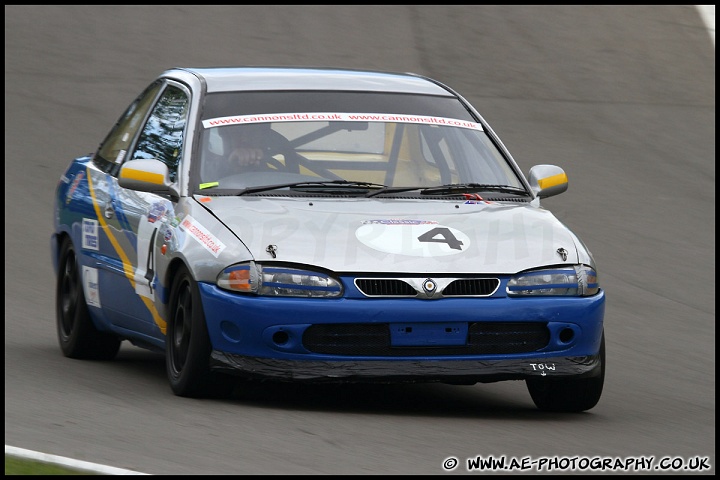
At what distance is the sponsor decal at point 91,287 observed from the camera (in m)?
9.51

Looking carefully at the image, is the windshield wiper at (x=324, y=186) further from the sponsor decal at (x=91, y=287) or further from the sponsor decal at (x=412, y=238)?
the sponsor decal at (x=91, y=287)

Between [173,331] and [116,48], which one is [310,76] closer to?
[173,331]

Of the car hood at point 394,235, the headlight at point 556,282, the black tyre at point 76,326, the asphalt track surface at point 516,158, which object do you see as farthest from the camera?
the black tyre at point 76,326

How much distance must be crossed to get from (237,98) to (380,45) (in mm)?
13432

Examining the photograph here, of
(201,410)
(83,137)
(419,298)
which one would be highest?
(419,298)

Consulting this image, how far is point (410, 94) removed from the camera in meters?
9.16

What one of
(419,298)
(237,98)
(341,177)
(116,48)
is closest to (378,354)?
(419,298)

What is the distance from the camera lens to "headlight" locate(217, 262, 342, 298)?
738 cm

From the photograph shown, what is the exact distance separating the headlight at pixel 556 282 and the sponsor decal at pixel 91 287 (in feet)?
9.72

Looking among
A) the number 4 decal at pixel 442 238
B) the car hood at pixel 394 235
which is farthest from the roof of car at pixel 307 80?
the number 4 decal at pixel 442 238

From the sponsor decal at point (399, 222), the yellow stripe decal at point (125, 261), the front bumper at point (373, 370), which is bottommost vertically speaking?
the yellow stripe decal at point (125, 261)

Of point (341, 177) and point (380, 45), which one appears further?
point (380, 45)

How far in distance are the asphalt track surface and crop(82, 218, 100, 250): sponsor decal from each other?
711 mm

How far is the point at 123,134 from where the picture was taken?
Result: 992cm
